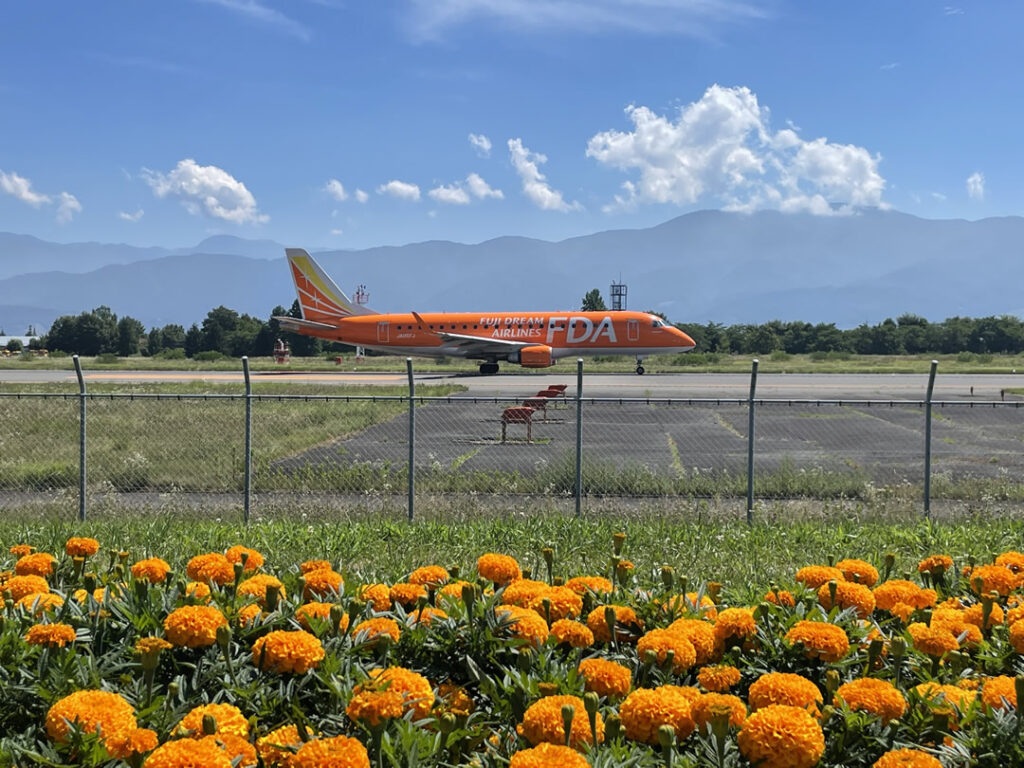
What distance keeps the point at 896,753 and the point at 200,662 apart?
7.77 ft

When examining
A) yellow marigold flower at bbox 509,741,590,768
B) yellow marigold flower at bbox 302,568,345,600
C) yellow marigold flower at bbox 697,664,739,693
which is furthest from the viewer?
yellow marigold flower at bbox 302,568,345,600

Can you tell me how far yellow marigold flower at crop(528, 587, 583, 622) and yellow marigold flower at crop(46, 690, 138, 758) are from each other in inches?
61.5

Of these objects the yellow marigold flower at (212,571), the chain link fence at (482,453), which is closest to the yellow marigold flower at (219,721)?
the yellow marigold flower at (212,571)

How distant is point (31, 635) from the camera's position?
10.4ft

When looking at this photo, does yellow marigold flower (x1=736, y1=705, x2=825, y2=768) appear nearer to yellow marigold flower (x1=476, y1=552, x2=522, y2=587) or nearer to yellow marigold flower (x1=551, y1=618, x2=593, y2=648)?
yellow marigold flower (x1=551, y1=618, x2=593, y2=648)

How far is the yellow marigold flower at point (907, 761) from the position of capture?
2.22 meters

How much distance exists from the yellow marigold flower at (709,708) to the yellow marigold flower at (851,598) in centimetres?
128

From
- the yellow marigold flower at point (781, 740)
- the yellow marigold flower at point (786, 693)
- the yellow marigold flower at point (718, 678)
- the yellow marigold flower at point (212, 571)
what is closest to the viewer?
the yellow marigold flower at point (781, 740)

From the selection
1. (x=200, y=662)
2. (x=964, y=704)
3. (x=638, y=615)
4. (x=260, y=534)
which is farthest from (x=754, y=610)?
(x=260, y=534)

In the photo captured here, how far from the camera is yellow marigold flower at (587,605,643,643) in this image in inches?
134

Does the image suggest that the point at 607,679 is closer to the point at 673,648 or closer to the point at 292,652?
the point at 673,648

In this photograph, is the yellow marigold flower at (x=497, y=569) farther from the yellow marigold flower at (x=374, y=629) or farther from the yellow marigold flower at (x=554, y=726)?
the yellow marigold flower at (x=554, y=726)

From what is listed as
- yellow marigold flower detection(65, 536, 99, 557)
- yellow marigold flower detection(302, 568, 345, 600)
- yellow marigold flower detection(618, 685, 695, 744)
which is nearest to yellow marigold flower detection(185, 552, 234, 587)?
yellow marigold flower detection(302, 568, 345, 600)

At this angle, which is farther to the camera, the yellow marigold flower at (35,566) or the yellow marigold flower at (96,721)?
the yellow marigold flower at (35,566)
